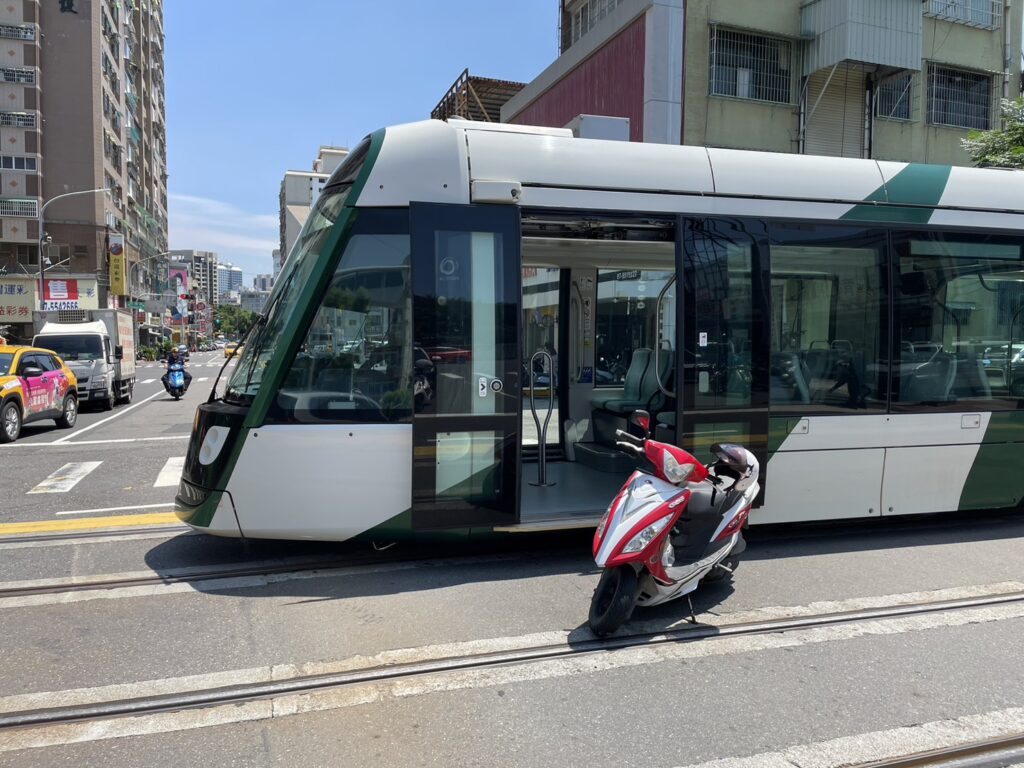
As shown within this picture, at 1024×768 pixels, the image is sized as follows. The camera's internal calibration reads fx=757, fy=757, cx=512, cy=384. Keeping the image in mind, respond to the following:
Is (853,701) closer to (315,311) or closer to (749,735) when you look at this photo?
(749,735)

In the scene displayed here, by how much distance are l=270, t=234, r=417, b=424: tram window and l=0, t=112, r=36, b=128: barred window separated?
56.2m

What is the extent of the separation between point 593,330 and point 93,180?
177ft

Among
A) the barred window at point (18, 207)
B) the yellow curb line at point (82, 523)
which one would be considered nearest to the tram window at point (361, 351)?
the yellow curb line at point (82, 523)

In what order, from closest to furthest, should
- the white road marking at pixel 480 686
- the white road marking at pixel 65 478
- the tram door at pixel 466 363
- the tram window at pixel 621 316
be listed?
the white road marking at pixel 480 686 → the tram door at pixel 466 363 → the tram window at pixel 621 316 → the white road marking at pixel 65 478

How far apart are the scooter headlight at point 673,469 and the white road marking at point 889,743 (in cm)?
160

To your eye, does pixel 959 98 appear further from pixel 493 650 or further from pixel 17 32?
pixel 17 32

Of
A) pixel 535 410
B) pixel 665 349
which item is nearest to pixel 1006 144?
pixel 665 349

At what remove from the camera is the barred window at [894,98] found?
830 inches

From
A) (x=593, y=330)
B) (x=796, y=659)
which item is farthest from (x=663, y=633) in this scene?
(x=593, y=330)

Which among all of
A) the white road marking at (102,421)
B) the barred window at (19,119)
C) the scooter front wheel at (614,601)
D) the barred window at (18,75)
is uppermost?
the barred window at (18,75)

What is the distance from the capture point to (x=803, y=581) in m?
5.29

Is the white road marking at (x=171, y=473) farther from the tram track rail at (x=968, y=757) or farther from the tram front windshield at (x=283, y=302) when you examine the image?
the tram track rail at (x=968, y=757)

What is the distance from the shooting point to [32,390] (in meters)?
13.5

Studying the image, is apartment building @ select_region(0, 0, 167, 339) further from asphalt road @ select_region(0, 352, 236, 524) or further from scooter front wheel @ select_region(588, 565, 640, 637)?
scooter front wheel @ select_region(588, 565, 640, 637)
